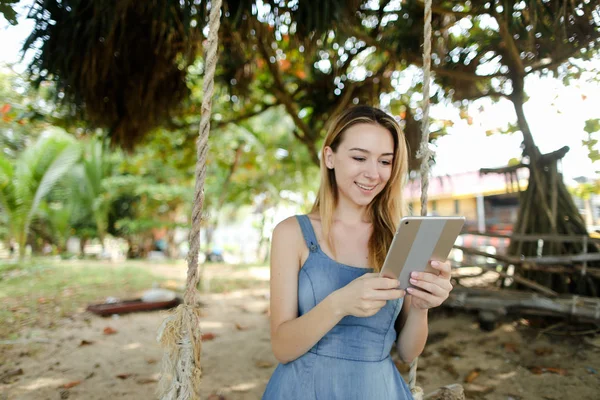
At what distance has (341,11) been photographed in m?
2.35

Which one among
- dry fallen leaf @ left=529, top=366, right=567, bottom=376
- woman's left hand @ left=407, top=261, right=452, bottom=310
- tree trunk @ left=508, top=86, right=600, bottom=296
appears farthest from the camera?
tree trunk @ left=508, top=86, right=600, bottom=296

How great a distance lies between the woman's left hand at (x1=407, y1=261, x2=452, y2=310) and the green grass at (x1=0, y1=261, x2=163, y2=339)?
3214mm

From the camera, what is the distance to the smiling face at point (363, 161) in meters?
1.27

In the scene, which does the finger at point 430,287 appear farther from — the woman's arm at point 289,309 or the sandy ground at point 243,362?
the sandy ground at point 243,362

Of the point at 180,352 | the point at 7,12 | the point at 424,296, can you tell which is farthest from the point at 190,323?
the point at 7,12

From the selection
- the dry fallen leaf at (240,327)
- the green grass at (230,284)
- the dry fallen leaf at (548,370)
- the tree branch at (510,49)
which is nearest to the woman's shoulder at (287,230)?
the tree branch at (510,49)

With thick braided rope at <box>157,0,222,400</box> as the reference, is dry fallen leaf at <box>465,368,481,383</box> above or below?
below

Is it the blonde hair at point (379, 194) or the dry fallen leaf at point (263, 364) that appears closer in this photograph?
the blonde hair at point (379, 194)

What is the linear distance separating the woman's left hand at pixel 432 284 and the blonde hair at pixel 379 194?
250mm

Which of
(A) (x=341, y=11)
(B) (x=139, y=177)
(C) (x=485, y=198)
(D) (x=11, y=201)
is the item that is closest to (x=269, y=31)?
(A) (x=341, y=11)

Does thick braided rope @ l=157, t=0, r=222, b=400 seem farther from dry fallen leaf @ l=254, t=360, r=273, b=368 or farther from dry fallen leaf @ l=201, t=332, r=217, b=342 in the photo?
dry fallen leaf @ l=201, t=332, r=217, b=342

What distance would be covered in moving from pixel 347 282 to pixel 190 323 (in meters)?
0.48

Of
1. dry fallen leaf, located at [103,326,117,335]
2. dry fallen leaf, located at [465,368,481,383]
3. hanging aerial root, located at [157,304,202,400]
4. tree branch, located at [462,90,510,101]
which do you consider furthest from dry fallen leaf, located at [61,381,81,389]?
tree branch, located at [462,90,510,101]

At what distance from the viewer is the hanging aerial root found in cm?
107
